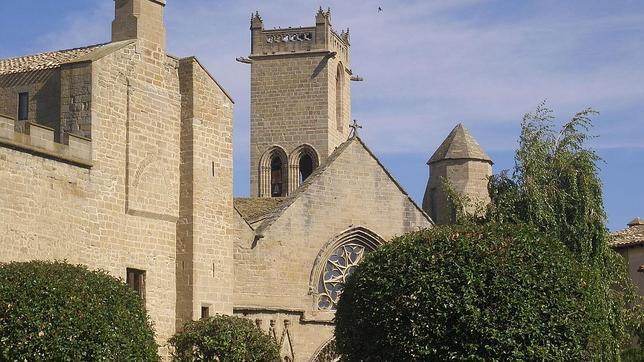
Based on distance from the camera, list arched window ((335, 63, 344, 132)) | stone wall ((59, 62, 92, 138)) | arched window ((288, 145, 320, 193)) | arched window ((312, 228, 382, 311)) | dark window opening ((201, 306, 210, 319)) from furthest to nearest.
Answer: arched window ((335, 63, 344, 132)) < arched window ((288, 145, 320, 193)) < arched window ((312, 228, 382, 311)) < dark window opening ((201, 306, 210, 319)) < stone wall ((59, 62, 92, 138))

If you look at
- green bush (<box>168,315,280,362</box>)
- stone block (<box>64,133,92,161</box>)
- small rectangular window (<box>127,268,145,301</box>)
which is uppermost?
stone block (<box>64,133,92,161</box>)

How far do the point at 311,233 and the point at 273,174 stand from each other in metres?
20.5

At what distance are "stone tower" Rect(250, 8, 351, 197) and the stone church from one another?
16.4m

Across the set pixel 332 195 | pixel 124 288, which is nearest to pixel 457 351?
pixel 124 288

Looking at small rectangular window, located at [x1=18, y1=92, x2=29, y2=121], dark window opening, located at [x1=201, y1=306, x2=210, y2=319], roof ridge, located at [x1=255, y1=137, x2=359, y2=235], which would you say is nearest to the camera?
small rectangular window, located at [x1=18, y1=92, x2=29, y2=121]

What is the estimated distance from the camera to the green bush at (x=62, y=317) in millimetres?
23734

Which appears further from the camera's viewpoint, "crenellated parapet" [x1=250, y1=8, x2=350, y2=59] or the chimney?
"crenellated parapet" [x1=250, y1=8, x2=350, y2=59]

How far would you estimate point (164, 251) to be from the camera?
32.3 m

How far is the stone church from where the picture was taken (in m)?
29.5

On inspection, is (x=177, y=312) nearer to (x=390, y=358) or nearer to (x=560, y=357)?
(x=390, y=358)

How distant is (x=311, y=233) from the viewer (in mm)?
38625

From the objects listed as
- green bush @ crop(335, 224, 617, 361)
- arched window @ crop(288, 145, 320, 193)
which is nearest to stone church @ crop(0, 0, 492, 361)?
green bush @ crop(335, 224, 617, 361)

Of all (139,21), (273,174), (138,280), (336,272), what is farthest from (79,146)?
(273,174)

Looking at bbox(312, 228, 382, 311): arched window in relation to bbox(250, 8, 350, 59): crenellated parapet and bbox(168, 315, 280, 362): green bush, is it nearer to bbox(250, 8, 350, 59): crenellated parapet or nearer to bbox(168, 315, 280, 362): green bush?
bbox(168, 315, 280, 362): green bush
